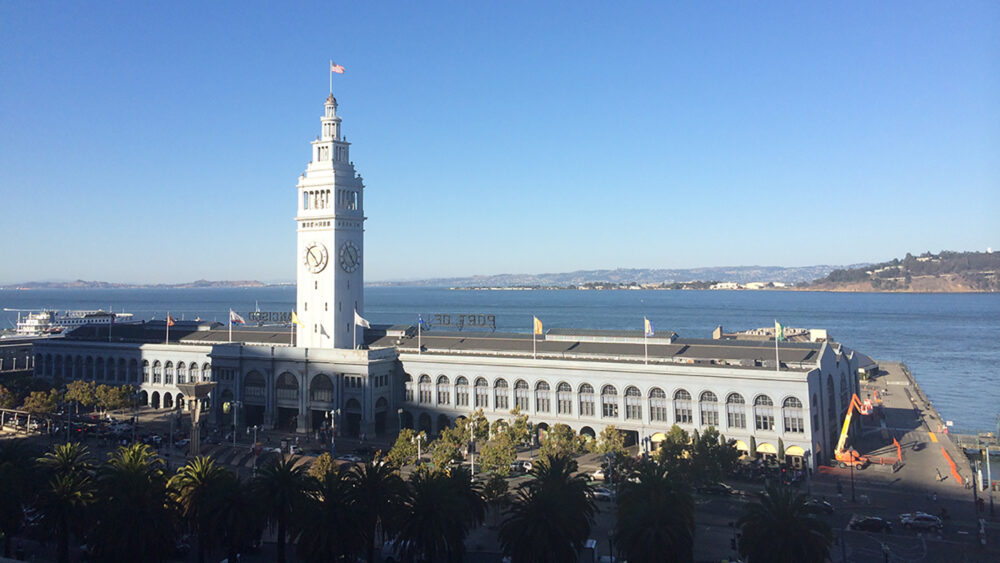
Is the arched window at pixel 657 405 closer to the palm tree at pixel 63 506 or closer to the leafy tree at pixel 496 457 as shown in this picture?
the leafy tree at pixel 496 457

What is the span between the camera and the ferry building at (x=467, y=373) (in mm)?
72062

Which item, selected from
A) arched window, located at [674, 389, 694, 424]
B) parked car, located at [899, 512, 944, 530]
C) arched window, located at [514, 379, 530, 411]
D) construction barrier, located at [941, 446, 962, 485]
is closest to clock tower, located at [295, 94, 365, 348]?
arched window, located at [514, 379, 530, 411]

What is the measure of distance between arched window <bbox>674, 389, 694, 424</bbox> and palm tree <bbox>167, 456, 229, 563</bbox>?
4713 centimetres

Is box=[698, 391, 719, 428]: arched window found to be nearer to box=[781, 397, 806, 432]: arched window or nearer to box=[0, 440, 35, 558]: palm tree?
box=[781, 397, 806, 432]: arched window

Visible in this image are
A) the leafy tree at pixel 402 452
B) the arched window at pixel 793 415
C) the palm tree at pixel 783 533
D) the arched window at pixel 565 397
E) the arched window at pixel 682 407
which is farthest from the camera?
the arched window at pixel 565 397

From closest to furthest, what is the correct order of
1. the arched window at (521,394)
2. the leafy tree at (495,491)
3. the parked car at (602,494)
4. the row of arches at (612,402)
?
the leafy tree at (495,491) < the parked car at (602,494) < the row of arches at (612,402) < the arched window at (521,394)

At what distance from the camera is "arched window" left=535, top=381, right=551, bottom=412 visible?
81.9m

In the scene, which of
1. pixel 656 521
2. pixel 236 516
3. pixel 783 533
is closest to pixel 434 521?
pixel 236 516

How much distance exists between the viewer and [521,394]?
8306 centimetres

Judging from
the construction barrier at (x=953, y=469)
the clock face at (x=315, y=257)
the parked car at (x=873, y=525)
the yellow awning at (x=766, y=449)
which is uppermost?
the clock face at (x=315, y=257)

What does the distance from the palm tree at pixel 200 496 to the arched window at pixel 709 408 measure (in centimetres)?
4813

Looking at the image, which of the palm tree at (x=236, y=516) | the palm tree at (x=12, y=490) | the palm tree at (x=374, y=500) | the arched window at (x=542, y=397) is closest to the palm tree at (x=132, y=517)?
the palm tree at (x=236, y=516)

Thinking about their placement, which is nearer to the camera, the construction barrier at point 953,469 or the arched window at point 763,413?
the construction barrier at point 953,469

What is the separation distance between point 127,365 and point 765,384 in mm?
92633
